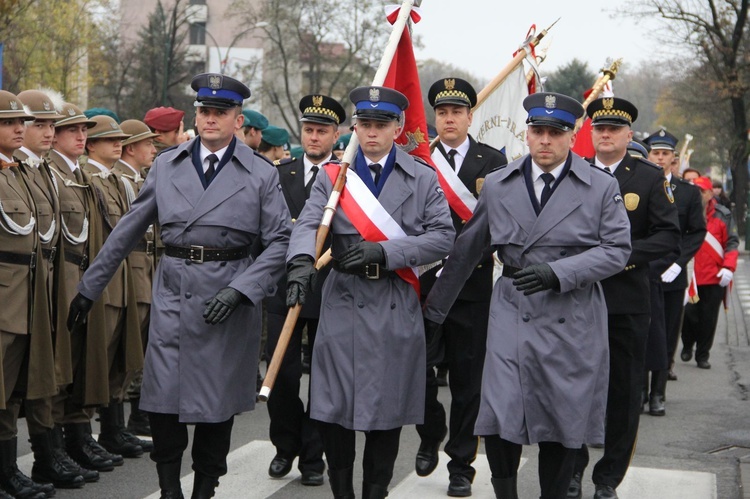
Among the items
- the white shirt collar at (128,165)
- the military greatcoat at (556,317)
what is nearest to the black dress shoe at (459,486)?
the military greatcoat at (556,317)

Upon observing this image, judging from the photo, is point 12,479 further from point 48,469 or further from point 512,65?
point 512,65

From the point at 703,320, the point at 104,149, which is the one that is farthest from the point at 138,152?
the point at 703,320

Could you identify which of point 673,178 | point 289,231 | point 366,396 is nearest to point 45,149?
point 289,231

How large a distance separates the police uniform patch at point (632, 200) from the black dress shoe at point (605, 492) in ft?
5.56

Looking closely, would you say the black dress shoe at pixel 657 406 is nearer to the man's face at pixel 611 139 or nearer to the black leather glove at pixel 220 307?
the man's face at pixel 611 139

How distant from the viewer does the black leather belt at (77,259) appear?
7.75 m

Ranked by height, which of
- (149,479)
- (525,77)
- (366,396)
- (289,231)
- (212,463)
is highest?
(525,77)

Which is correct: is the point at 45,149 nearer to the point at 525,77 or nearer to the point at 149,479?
the point at 149,479

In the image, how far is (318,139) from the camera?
8211mm

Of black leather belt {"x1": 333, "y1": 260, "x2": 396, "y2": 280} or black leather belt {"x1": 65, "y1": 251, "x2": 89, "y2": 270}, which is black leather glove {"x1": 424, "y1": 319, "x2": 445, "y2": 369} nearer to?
black leather belt {"x1": 333, "y1": 260, "x2": 396, "y2": 280}

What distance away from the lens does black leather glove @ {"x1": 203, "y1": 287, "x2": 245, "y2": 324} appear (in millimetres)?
5859

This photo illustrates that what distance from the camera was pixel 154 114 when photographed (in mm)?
10125

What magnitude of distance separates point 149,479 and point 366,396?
7.22ft

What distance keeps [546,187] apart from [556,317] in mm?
691
